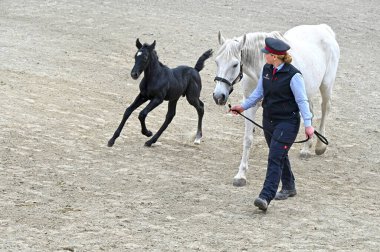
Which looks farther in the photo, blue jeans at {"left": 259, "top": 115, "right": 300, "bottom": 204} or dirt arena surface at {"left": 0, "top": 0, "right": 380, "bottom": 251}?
blue jeans at {"left": 259, "top": 115, "right": 300, "bottom": 204}

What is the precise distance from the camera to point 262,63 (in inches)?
346

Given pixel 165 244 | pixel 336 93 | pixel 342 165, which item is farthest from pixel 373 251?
pixel 336 93

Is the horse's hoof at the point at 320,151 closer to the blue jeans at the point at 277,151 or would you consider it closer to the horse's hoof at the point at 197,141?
the horse's hoof at the point at 197,141

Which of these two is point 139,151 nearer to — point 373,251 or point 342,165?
point 342,165

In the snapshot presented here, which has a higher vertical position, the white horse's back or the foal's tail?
the white horse's back

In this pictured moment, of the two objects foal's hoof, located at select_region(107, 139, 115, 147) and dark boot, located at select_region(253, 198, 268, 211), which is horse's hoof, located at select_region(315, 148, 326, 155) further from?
dark boot, located at select_region(253, 198, 268, 211)

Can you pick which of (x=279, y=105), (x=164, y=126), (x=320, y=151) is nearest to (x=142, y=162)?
(x=164, y=126)

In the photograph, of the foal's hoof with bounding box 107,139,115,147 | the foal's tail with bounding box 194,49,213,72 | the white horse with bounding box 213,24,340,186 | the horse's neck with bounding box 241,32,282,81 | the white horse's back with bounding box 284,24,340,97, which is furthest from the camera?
the foal's tail with bounding box 194,49,213,72

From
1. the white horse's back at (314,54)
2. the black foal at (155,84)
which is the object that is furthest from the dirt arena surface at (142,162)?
the white horse's back at (314,54)

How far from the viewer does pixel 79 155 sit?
31.1ft

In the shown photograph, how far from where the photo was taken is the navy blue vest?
7430mm

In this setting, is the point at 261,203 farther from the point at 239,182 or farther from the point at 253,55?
the point at 253,55

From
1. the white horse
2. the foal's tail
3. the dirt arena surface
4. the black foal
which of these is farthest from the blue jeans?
the foal's tail

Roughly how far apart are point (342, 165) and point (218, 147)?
171 cm
